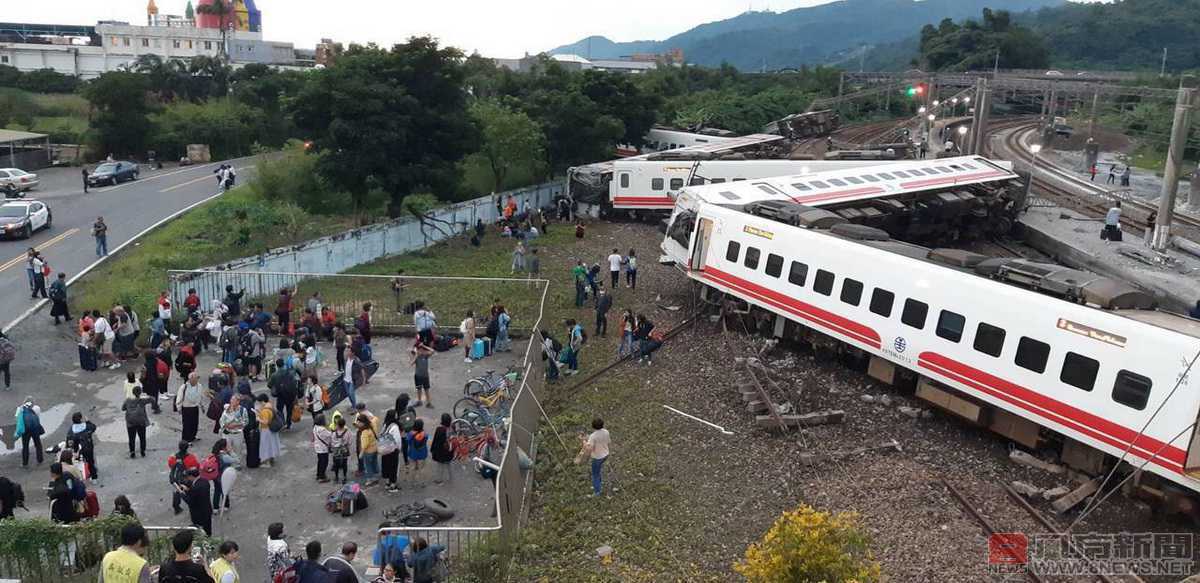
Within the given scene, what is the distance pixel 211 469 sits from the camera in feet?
39.2

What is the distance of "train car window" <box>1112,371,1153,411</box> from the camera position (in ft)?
39.8

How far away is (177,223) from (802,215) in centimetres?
2374

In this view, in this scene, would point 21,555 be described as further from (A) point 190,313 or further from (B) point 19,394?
(A) point 190,313

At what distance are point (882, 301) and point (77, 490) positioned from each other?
43.1 ft

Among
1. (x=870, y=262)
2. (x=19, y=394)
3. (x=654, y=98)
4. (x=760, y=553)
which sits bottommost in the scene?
(x=19, y=394)

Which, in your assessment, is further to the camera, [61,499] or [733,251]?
[733,251]

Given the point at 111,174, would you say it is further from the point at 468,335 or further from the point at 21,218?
the point at 468,335

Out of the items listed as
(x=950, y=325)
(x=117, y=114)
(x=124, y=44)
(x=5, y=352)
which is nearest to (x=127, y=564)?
(x=5, y=352)

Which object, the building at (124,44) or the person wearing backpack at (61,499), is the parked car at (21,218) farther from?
the building at (124,44)

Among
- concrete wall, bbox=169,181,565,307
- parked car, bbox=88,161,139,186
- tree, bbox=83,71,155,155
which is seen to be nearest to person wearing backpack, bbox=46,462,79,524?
concrete wall, bbox=169,181,565,307

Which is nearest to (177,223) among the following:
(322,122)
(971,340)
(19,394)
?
(322,122)

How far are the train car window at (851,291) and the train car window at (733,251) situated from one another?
3599 mm

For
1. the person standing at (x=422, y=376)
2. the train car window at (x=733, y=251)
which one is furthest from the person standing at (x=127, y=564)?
the train car window at (x=733, y=251)

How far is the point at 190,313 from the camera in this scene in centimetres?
1947
